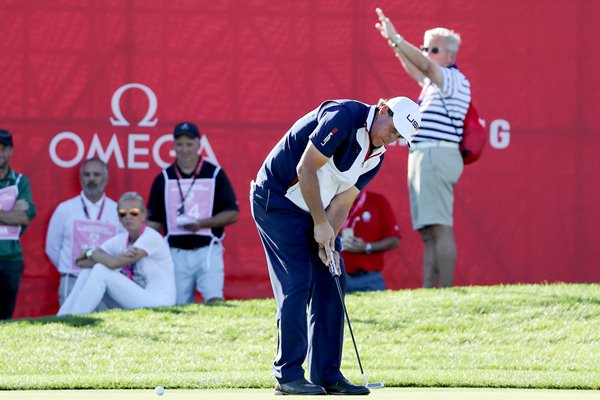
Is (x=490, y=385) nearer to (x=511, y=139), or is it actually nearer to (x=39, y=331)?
(x=39, y=331)

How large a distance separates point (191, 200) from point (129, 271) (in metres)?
0.93

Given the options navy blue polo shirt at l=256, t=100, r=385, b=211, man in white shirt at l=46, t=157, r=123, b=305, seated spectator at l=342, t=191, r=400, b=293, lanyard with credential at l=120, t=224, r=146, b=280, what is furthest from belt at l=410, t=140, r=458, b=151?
navy blue polo shirt at l=256, t=100, r=385, b=211

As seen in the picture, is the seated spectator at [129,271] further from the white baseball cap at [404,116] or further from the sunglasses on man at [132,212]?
the white baseball cap at [404,116]

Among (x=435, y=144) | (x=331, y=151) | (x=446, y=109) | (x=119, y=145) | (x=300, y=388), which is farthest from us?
(x=119, y=145)

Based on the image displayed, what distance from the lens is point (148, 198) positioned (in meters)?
12.5

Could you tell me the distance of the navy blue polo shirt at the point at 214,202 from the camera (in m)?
12.1

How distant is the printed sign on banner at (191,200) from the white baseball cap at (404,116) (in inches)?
204

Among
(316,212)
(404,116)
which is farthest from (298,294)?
(404,116)

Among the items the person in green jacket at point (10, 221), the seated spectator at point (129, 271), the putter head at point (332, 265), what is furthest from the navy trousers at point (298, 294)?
the person in green jacket at point (10, 221)

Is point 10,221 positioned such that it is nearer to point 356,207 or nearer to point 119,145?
point 119,145

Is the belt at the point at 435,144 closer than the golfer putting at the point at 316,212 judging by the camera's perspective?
No

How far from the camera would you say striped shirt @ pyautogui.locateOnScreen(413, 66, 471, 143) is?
11.2m

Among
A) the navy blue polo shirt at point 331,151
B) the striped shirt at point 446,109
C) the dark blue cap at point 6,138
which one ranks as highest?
the striped shirt at point 446,109

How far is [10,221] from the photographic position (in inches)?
464
